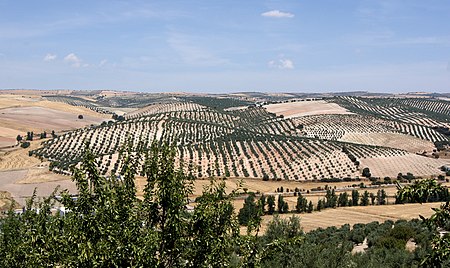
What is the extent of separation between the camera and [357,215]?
212ft

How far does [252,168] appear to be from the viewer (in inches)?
4161

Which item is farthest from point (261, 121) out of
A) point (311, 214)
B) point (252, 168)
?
point (311, 214)

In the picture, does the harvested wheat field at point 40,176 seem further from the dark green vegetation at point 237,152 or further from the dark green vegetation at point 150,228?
the dark green vegetation at point 150,228

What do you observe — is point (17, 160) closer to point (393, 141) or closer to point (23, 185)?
point (23, 185)

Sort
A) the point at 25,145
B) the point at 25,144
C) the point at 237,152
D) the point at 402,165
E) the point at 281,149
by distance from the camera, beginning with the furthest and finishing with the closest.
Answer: the point at 25,144 → the point at 25,145 → the point at 281,149 → the point at 237,152 → the point at 402,165

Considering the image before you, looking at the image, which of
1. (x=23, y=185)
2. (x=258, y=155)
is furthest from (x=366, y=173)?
(x=23, y=185)

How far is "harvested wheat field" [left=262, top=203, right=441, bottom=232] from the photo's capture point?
59.5 m

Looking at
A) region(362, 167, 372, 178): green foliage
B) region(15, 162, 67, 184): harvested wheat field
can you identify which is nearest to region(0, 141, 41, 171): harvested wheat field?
region(15, 162, 67, 184): harvested wheat field

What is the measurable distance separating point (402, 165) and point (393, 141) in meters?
46.6

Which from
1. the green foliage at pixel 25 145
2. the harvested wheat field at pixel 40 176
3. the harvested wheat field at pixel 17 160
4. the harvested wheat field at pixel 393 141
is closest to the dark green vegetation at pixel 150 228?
the harvested wheat field at pixel 40 176

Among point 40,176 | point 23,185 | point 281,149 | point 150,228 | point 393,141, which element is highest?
point 150,228

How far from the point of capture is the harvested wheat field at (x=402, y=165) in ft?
348

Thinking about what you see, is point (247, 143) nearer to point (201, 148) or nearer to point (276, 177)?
point (201, 148)

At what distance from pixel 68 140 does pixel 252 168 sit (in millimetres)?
63691
